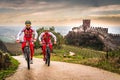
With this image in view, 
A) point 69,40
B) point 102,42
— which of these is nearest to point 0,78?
point 102,42

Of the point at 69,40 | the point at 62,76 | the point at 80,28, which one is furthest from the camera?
the point at 80,28

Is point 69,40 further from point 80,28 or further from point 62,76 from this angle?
point 62,76

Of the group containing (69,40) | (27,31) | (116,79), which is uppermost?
(27,31)

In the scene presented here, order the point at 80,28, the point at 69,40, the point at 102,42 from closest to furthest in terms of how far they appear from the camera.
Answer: the point at 102,42, the point at 69,40, the point at 80,28

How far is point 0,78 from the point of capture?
1148 centimetres

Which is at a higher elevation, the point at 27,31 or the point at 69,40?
the point at 27,31

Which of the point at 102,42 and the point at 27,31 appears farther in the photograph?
the point at 102,42

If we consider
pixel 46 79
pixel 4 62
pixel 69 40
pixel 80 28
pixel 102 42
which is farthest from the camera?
pixel 80 28

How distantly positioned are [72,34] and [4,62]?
16188cm

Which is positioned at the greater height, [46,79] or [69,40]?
[46,79]

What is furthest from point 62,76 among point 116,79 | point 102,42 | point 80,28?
point 80,28

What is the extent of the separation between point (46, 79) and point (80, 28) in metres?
182

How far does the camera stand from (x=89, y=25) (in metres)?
197

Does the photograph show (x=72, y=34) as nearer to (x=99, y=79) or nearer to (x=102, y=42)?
(x=102, y=42)
